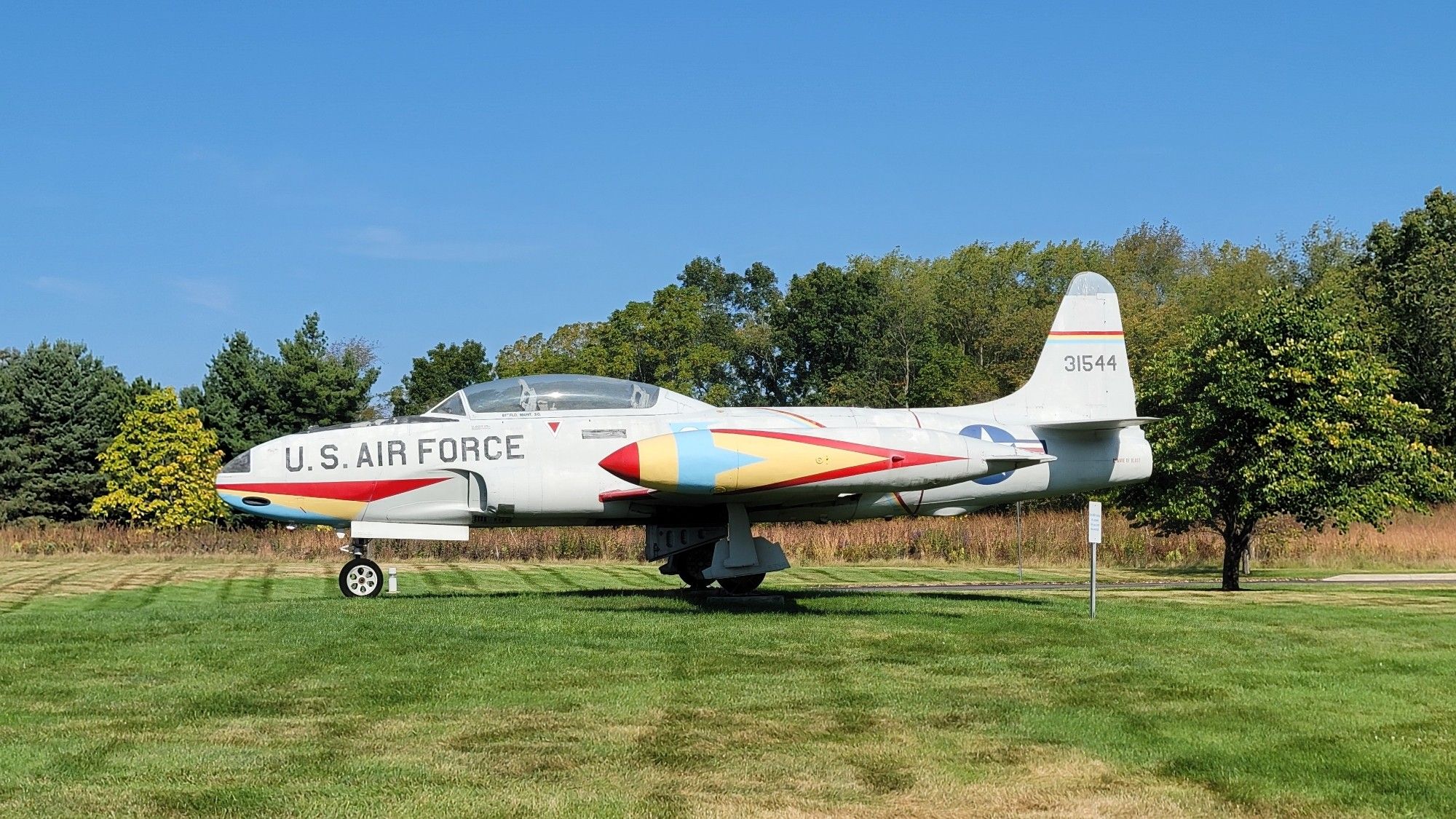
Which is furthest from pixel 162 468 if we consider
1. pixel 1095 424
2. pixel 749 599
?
pixel 1095 424

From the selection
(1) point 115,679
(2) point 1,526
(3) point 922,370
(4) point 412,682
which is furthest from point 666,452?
(3) point 922,370

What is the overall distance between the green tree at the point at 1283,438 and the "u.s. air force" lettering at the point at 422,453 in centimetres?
1420

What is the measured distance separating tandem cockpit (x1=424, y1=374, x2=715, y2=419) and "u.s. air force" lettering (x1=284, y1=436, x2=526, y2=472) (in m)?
0.41

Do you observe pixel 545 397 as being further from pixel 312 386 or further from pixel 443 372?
pixel 443 372

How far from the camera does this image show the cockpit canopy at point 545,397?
18.5 meters

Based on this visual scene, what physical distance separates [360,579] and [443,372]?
6962cm

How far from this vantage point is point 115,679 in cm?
1078

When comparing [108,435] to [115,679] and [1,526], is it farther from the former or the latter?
[115,679]

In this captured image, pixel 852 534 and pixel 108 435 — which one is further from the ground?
pixel 108 435

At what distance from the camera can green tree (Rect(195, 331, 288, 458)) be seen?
2327 inches

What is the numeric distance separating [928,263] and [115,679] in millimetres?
97142

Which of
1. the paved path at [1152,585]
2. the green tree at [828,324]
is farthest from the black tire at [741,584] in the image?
the green tree at [828,324]

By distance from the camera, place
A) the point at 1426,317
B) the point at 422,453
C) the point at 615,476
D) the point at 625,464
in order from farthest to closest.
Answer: the point at 1426,317 < the point at 422,453 < the point at 615,476 < the point at 625,464

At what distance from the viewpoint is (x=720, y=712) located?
9.46m
